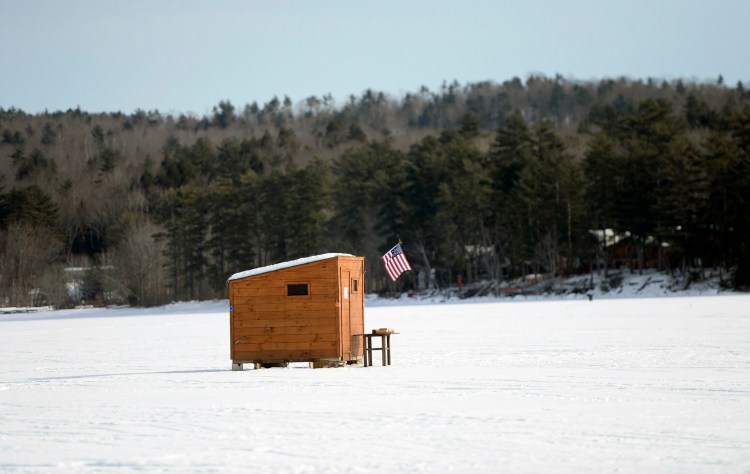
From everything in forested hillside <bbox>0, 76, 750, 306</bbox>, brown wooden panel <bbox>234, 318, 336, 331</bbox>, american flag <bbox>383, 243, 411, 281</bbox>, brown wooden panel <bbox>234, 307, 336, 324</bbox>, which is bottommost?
brown wooden panel <bbox>234, 318, 336, 331</bbox>

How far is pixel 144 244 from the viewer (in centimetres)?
9944

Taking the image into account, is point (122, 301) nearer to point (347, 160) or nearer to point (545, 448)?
point (347, 160)

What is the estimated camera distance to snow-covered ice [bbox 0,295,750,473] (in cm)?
1167

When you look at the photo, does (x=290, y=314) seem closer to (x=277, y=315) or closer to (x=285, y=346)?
(x=277, y=315)

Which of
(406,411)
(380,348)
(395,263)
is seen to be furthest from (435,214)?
(406,411)

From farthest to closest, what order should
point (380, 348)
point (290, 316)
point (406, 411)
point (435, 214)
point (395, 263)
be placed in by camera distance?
point (435, 214), point (395, 263), point (380, 348), point (290, 316), point (406, 411)

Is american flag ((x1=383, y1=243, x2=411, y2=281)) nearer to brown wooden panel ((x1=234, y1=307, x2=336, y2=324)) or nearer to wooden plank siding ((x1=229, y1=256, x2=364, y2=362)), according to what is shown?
wooden plank siding ((x1=229, y1=256, x2=364, y2=362))

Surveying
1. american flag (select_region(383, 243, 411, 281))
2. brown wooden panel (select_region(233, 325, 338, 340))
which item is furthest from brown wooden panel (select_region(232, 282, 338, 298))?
american flag (select_region(383, 243, 411, 281))

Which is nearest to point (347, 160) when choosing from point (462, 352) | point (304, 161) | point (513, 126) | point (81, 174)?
point (513, 126)

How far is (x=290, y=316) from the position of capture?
23.5 meters

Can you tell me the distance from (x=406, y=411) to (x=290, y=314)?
8422 mm

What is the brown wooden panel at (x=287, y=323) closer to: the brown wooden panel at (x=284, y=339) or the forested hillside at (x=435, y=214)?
the brown wooden panel at (x=284, y=339)

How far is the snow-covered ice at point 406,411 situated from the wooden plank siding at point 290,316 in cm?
65

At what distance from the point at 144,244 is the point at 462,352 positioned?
249ft
